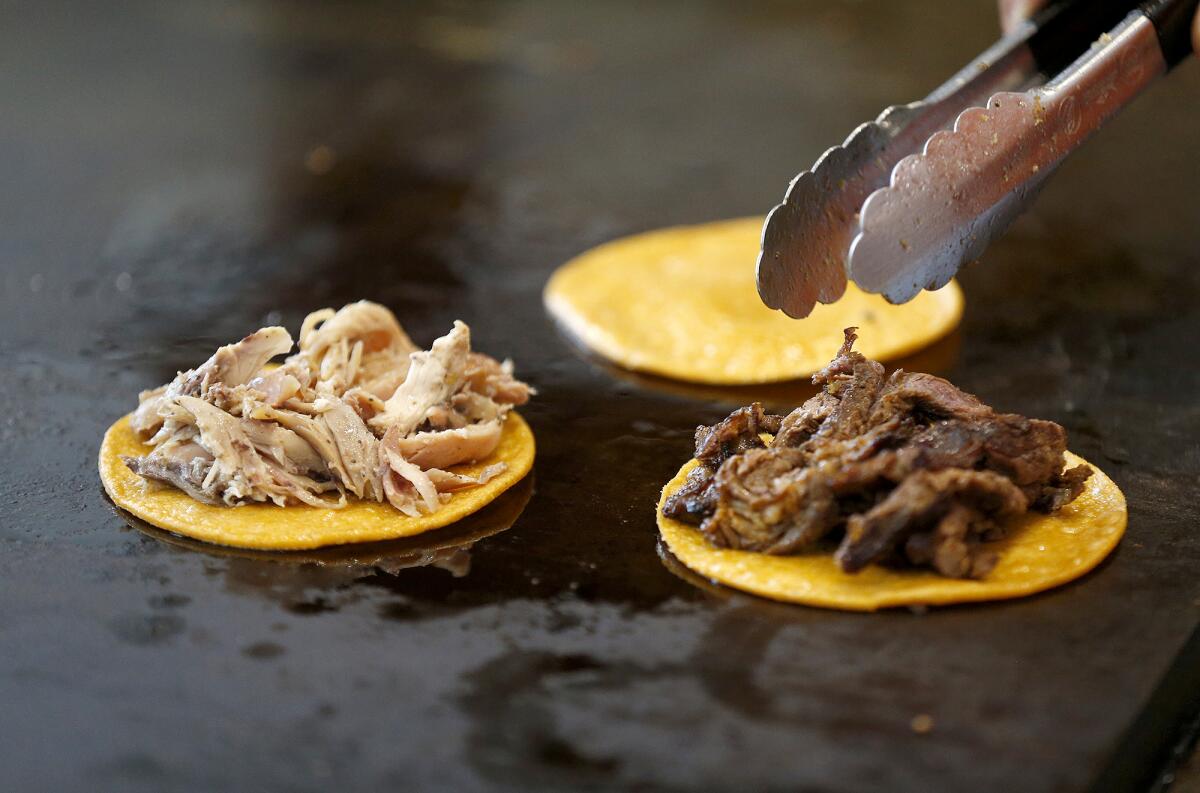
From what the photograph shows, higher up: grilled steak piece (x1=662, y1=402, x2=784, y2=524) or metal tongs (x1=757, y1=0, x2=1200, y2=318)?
metal tongs (x1=757, y1=0, x2=1200, y2=318)

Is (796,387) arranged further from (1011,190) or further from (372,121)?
(372,121)

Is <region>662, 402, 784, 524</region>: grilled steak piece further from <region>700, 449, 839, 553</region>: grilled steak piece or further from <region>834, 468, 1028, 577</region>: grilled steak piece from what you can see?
<region>834, 468, 1028, 577</region>: grilled steak piece

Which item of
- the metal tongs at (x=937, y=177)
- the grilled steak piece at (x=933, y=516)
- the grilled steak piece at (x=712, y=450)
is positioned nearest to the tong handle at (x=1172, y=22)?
the metal tongs at (x=937, y=177)

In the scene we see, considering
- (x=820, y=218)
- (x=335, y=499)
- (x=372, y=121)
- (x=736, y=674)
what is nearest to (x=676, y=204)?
(x=372, y=121)

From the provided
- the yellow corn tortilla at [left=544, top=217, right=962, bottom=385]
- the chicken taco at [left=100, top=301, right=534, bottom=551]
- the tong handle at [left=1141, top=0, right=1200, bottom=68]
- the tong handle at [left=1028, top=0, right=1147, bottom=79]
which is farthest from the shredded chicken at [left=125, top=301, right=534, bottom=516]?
the tong handle at [left=1141, top=0, right=1200, bottom=68]

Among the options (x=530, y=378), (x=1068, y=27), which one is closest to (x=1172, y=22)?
(x=1068, y=27)

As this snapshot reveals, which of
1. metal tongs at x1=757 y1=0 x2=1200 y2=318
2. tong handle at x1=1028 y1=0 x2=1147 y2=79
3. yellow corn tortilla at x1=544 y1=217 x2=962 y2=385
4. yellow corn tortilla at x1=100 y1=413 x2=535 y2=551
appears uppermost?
tong handle at x1=1028 y1=0 x2=1147 y2=79

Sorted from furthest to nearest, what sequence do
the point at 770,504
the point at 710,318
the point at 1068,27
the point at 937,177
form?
the point at 710,318 < the point at 1068,27 < the point at 937,177 < the point at 770,504

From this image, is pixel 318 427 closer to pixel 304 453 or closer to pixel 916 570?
pixel 304 453

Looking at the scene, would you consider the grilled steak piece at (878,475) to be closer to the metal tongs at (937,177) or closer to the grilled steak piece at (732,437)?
the grilled steak piece at (732,437)
